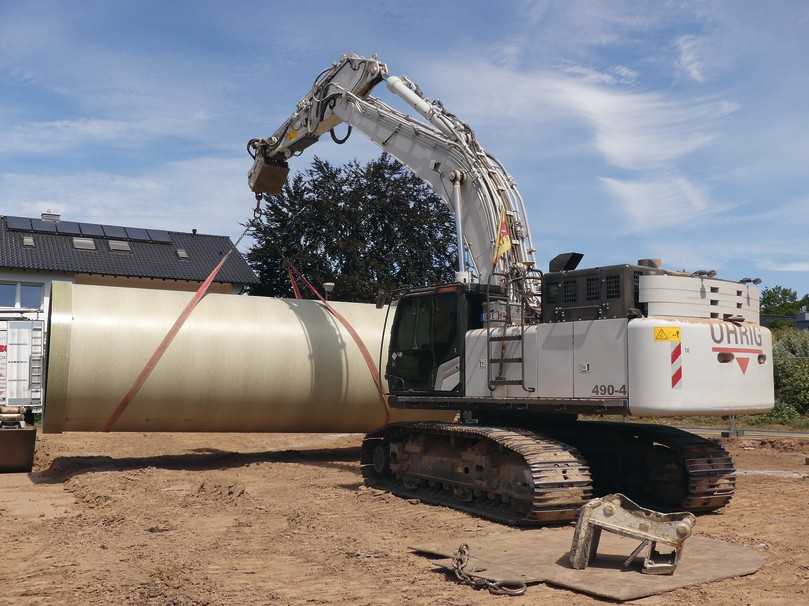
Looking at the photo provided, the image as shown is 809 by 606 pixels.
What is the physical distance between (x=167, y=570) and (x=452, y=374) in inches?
191

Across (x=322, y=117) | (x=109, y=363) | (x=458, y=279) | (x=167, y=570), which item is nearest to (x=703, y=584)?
(x=167, y=570)

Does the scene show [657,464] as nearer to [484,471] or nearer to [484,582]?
[484,471]

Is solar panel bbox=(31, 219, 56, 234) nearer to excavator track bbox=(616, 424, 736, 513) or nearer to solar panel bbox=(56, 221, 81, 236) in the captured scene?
solar panel bbox=(56, 221, 81, 236)

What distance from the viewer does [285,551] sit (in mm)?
7762

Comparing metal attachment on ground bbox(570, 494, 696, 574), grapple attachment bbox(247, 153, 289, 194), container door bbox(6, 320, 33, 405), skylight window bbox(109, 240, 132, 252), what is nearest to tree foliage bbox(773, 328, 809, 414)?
grapple attachment bbox(247, 153, 289, 194)

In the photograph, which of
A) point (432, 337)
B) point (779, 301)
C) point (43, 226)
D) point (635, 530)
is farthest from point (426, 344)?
point (779, 301)

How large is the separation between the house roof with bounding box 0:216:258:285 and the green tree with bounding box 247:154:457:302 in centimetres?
200

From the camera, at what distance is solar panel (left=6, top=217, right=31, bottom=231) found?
110 ft

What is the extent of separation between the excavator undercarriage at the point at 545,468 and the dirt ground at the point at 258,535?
0.39m

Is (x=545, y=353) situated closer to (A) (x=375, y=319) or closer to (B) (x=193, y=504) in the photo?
(B) (x=193, y=504)

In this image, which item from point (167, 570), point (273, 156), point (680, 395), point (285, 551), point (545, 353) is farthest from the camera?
point (273, 156)

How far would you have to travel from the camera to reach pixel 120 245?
3478 cm

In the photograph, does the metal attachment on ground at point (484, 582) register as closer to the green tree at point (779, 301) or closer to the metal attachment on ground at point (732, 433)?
the metal attachment on ground at point (732, 433)

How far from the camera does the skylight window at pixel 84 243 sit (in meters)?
33.8
